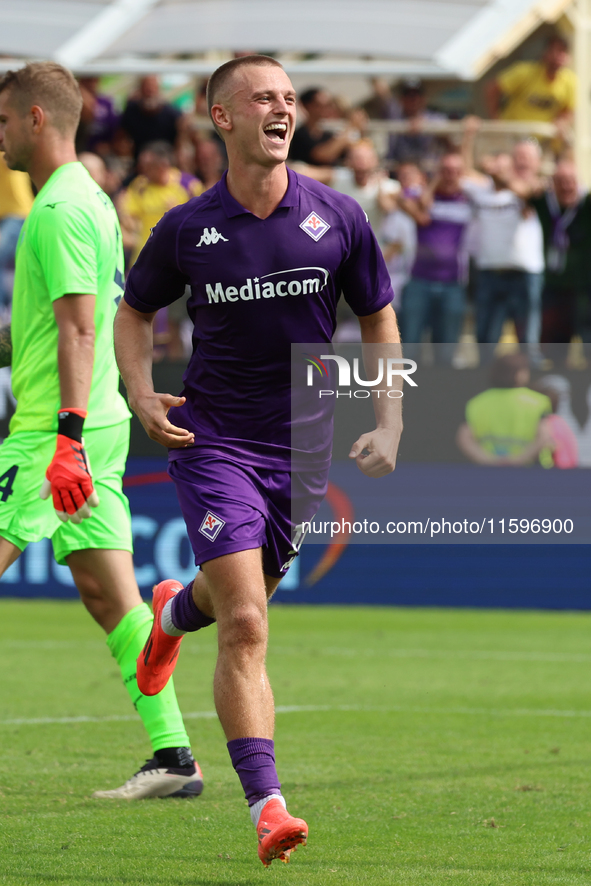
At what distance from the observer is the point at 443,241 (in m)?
13.6

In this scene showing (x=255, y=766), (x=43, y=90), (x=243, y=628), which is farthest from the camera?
(x=43, y=90)

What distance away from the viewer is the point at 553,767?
20.0 feet

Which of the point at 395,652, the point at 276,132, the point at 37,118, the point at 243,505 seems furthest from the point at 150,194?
the point at 243,505

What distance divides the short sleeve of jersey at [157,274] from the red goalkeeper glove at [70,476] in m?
0.63

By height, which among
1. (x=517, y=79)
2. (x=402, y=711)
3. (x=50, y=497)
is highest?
(x=517, y=79)

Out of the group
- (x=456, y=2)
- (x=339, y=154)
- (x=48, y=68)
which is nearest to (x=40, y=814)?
(x=48, y=68)

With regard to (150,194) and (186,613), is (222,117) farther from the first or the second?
(150,194)

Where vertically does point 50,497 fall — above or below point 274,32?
below

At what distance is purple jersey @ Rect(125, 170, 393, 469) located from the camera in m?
4.59

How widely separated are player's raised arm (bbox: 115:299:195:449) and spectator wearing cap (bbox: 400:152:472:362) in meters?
8.89

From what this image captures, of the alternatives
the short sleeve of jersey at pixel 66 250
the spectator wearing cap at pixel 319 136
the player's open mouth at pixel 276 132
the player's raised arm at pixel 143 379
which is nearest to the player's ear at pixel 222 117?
the player's open mouth at pixel 276 132

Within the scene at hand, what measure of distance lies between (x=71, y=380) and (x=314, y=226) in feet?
3.89

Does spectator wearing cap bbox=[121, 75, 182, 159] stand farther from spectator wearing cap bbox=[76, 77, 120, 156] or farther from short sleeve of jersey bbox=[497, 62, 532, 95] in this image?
short sleeve of jersey bbox=[497, 62, 532, 95]

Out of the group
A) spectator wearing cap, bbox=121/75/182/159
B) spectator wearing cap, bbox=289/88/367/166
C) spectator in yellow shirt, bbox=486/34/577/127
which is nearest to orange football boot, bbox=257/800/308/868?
spectator wearing cap, bbox=289/88/367/166
